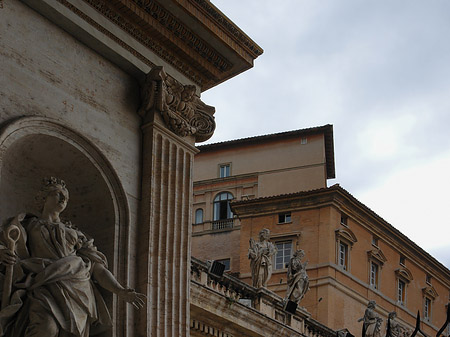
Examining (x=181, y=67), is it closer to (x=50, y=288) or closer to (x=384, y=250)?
(x=50, y=288)

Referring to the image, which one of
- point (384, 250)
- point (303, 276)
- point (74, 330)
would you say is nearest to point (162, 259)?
point (74, 330)

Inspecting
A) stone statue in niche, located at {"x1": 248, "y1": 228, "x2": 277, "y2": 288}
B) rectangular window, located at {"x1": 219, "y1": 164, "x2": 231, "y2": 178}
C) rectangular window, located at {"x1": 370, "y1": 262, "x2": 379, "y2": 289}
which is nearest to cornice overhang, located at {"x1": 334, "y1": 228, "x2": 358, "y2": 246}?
rectangular window, located at {"x1": 370, "y1": 262, "x2": 379, "y2": 289}

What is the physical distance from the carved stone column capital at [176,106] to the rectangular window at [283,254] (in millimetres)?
35710

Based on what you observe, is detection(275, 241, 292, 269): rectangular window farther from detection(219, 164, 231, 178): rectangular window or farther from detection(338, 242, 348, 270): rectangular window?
detection(219, 164, 231, 178): rectangular window

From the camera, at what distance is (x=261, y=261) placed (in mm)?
34281

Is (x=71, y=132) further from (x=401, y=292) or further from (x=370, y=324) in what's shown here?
(x=401, y=292)

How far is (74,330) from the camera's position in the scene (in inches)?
487

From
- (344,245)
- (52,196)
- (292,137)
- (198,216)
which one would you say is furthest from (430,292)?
(52,196)

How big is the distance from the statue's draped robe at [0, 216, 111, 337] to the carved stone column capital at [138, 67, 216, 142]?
2.43 metres

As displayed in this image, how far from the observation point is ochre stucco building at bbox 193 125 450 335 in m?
51.5

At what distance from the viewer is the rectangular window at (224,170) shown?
197ft

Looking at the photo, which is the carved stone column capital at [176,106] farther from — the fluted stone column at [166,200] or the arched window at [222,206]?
the arched window at [222,206]

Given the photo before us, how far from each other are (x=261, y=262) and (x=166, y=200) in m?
19.8

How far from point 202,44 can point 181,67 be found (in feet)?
1.30
